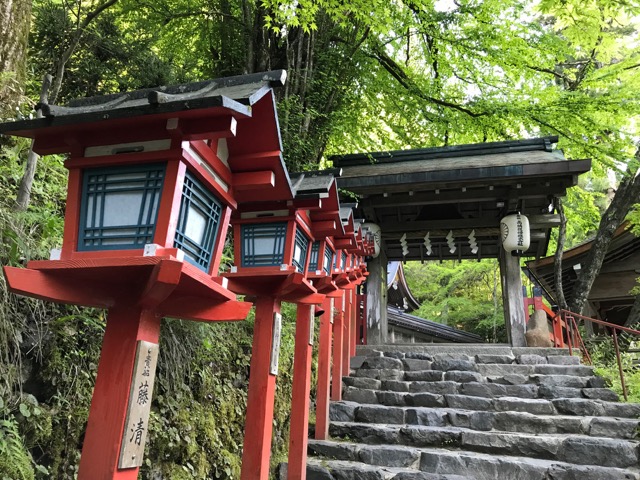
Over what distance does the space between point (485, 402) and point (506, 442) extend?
3.52ft

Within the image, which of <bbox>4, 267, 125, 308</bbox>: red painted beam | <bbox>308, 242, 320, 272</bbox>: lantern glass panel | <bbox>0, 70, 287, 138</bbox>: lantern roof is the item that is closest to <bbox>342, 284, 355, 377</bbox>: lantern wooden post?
<bbox>308, 242, 320, 272</bbox>: lantern glass panel

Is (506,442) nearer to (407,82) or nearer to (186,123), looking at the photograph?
(186,123)

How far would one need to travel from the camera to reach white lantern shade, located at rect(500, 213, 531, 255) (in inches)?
376

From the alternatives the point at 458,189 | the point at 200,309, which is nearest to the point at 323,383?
the point at 200,309

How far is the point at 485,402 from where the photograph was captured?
704 cm

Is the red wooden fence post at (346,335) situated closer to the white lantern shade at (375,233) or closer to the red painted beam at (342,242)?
the white lantern shade at (375,233)

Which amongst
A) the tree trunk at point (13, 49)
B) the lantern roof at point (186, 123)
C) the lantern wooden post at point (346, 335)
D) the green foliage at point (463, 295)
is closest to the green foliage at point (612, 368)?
the lantern wooden post at point (346, 335)

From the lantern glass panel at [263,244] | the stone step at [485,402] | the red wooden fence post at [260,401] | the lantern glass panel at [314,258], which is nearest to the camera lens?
the red wooden fence post at [260,401]

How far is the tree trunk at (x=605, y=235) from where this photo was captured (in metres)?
11.0

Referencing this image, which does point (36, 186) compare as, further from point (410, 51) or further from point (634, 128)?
point (634, 128)

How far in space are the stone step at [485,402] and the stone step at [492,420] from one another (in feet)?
0.58

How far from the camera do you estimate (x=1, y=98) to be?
4184 millimetres

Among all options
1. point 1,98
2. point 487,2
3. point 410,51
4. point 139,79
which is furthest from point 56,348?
point 410,51

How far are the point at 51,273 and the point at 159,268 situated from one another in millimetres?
532
